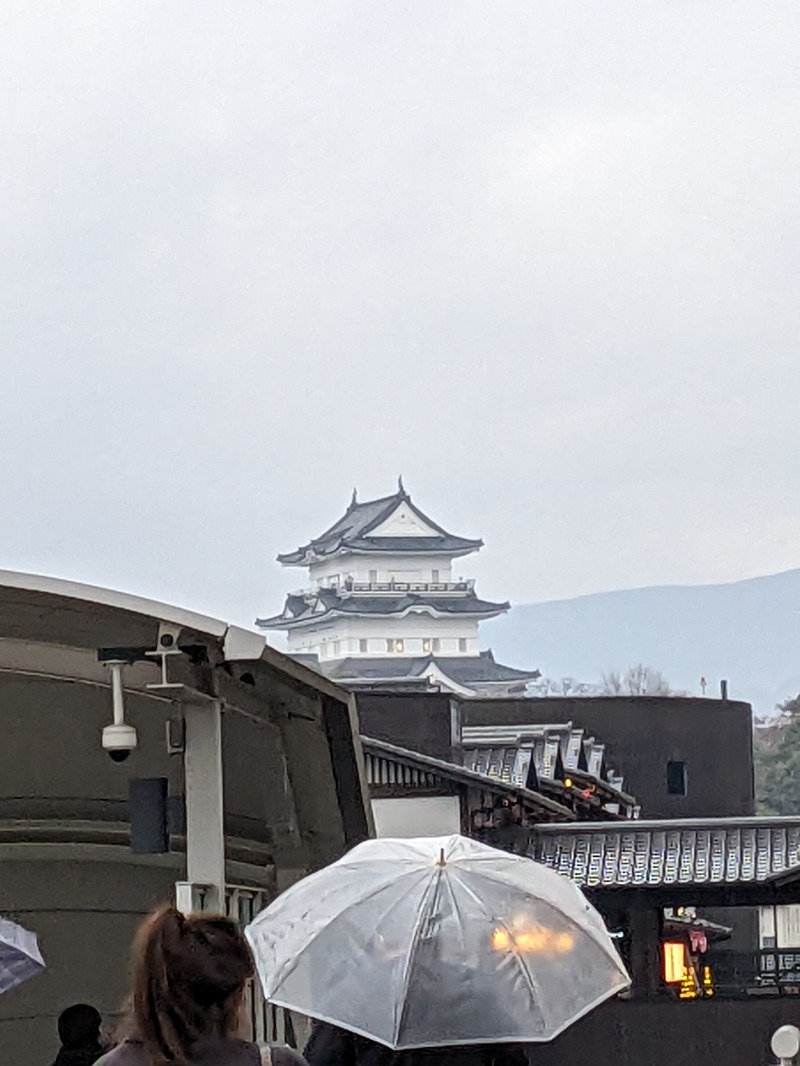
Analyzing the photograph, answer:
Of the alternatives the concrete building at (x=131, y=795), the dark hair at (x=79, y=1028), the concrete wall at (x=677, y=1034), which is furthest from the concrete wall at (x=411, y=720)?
the dark hair at (x=79, y=1028)

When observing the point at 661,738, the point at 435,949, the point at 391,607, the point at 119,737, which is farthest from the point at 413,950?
the point at 391,607

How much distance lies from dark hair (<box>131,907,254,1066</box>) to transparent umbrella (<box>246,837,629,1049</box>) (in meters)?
1.58

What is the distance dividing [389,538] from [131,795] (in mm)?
80883

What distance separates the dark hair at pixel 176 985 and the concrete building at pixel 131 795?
182 inches

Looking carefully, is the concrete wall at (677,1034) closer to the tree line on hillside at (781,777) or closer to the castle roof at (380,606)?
the tree line on hillside at (781,777)

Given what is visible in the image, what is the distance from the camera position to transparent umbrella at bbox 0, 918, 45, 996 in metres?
6.41

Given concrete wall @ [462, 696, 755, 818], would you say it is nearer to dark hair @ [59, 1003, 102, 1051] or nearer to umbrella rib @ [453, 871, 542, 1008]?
dark hair @ [59, 1003, 102, 1051]

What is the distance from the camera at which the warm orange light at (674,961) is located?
21.7m

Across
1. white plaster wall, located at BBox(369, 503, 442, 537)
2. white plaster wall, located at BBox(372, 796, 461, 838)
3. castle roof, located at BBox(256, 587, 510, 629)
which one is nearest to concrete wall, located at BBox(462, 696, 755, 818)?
white plaster wall, located at BBox(372, 796, 461, 838)

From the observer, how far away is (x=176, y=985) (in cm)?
350

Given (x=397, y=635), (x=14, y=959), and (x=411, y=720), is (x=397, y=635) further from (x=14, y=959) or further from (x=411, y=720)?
(x=14, y=959)

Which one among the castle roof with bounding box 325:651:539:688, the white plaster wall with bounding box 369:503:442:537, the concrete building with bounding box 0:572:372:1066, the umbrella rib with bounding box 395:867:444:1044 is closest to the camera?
the umbrella rib with bounding box 395:867:444:1044

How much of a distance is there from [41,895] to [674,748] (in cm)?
2595

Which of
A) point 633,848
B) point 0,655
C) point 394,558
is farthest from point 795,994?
point 394,558
